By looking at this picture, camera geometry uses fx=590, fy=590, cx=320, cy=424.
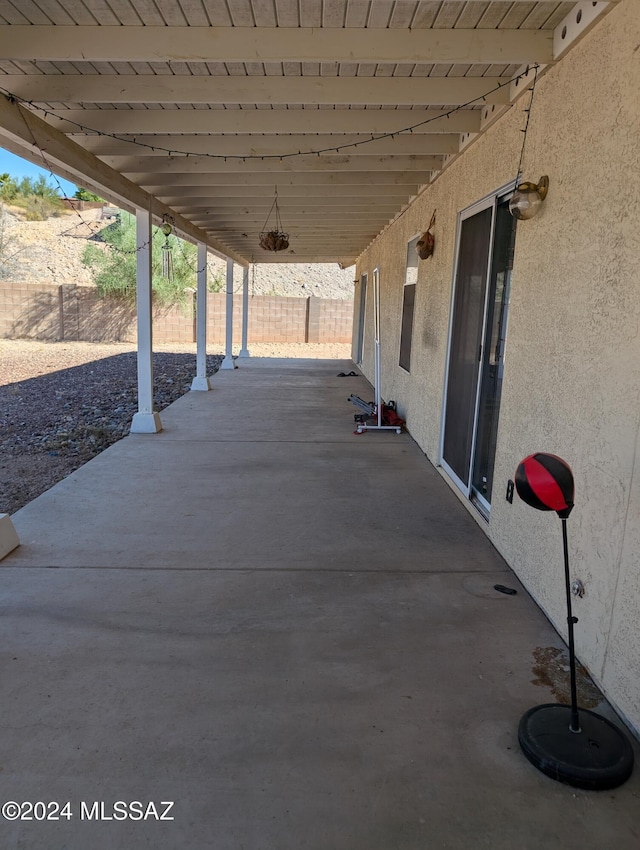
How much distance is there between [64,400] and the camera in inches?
367

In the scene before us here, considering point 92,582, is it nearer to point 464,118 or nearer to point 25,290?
point 464,118

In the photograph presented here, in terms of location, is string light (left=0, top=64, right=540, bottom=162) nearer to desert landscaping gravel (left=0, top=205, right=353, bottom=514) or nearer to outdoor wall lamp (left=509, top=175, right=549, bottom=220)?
outdoor wall lamp (left=509, top=175, right=549, bottom=220)

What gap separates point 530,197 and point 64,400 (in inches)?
319

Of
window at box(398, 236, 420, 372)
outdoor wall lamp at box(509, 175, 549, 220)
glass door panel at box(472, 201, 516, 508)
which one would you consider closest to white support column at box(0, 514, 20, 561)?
glass door panel at box(472, 201, 516, 508)

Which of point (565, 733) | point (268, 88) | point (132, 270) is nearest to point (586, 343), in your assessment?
point (565, 733)

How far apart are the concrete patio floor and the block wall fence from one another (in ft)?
51.7

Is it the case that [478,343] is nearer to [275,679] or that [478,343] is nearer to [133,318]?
[275,679]

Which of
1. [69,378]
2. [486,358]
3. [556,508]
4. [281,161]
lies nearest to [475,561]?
[486,358]

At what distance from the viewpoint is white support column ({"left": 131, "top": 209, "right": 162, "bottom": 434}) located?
Result: 650 cm

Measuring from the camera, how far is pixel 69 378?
11648 millimetres

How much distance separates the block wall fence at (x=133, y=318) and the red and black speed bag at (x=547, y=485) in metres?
18.6

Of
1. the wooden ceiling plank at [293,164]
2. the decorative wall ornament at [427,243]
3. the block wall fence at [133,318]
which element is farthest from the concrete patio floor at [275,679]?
the block wall fence at [133,318]

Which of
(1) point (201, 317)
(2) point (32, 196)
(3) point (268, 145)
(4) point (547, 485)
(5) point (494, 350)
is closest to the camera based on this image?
(4) point (547, 485)

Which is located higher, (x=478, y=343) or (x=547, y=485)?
(x=478, y=343)
